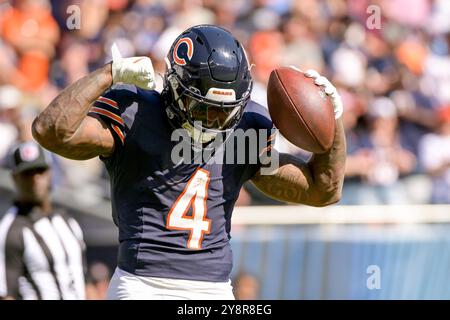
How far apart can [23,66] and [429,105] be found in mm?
4104

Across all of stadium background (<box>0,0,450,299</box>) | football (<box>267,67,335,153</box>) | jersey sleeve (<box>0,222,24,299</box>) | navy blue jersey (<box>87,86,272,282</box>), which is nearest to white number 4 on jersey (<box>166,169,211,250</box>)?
navy blue jersey (<box>87,86,272,282</box>)

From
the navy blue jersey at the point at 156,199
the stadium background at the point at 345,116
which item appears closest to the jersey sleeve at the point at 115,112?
the navy blue jersey at the point at 156,199

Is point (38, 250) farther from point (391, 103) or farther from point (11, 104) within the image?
point (391, 103)

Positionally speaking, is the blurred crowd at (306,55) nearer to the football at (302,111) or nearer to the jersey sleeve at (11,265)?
the jersey sleeve at (11,265)

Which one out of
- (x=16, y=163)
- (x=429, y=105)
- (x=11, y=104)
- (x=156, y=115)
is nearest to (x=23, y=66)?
(x=11, y=104)

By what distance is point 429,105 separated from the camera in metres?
8.74

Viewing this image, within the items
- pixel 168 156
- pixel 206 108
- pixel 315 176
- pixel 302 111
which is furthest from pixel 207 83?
pixel 315 176

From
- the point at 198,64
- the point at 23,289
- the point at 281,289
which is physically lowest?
the point at 281,289

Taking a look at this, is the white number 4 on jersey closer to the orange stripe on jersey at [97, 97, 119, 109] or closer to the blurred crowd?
the orange stripe on jersey at [97, 97, 119, 109]

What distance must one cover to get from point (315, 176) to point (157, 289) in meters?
0.97

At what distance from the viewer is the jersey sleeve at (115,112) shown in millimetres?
3840

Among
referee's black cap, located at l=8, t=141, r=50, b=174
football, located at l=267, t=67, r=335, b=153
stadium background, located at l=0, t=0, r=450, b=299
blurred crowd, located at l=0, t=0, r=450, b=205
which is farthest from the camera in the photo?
blurred crowd, located at l=0, t=0, r=450, b=205

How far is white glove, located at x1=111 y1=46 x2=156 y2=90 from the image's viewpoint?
12.4 ft

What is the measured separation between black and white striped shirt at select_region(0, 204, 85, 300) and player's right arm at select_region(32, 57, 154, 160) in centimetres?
199
